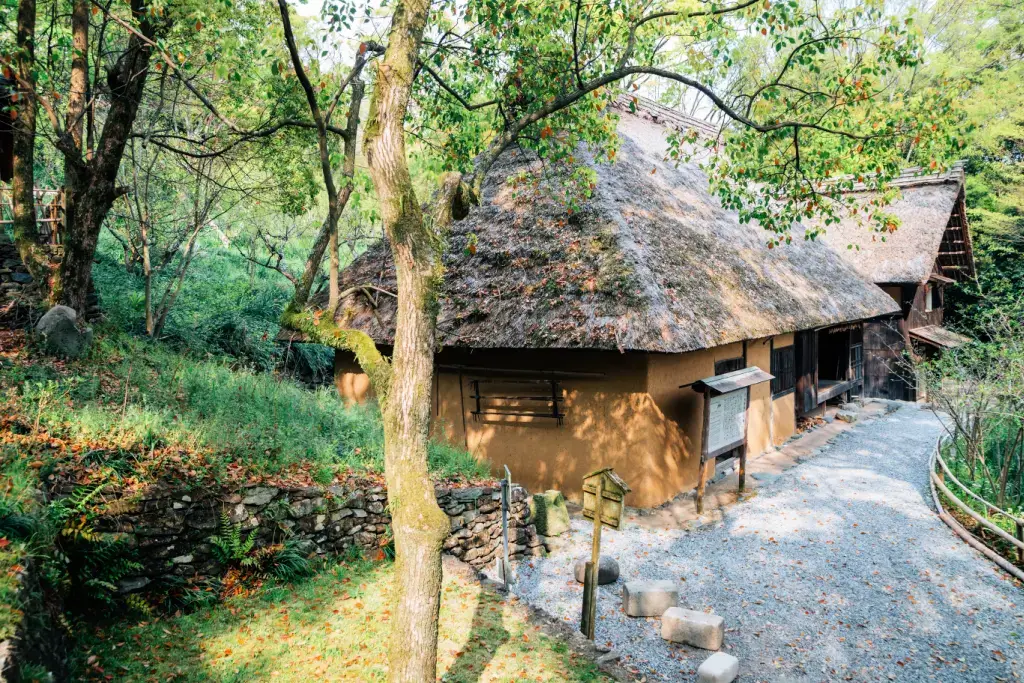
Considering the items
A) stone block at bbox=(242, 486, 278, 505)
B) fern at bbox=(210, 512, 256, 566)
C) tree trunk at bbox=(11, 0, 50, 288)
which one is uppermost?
tree trunk at bbox=(11, 0, 50, 288)

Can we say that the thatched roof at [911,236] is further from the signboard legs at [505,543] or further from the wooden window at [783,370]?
the signboard legs at [505,543]

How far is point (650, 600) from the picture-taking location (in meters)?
6.12

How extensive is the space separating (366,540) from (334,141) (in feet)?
24.2

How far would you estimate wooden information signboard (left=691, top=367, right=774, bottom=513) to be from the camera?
339 inches

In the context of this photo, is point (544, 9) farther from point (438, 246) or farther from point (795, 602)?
point (795, 602)

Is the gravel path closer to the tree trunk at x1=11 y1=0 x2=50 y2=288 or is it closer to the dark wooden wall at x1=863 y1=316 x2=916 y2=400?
the tree trunk at x1=11 y1=0 x2=50 y2=288

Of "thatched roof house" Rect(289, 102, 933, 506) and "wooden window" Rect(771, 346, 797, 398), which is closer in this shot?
"thatched roof house" Rect(289, 102, 933, 506)

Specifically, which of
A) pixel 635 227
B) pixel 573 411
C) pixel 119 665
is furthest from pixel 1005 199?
pixel 119 665

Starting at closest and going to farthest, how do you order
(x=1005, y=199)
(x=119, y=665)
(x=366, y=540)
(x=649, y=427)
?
1. (x=119, y=665)
2. (x=366, y=540)
3. (x=649, y=427)
4. (x=1005, y=199)

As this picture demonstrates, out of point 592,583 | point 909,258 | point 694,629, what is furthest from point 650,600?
point 909,258

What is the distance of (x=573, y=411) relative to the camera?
9125 mm

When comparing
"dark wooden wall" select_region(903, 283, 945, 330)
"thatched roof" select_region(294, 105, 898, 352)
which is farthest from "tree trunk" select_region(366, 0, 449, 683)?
"dark wooden wall" select_region(903, 283, 945, 330)

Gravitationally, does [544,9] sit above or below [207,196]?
above

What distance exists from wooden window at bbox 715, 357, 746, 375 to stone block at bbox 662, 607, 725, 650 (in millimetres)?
5097
